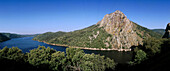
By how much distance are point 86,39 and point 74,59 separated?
460 feet

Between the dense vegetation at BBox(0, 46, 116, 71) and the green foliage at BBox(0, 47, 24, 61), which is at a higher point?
the green foliage at BBox(0, 47, 24, 61)

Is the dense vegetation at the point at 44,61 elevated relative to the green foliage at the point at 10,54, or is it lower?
lower

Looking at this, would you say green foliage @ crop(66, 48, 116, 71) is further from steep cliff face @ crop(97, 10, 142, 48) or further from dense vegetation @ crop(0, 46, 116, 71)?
steep cliff face @ crop(97, 10, 142, 48)

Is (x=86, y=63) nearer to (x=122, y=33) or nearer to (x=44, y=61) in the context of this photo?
(x=44, y=61)

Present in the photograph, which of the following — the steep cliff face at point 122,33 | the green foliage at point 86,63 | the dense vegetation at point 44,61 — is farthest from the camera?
the steep cliff face at point 122,33

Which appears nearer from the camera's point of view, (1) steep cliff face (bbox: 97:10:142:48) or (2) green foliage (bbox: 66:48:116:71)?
(2) green foliage (bbox: 66:48:116:71)

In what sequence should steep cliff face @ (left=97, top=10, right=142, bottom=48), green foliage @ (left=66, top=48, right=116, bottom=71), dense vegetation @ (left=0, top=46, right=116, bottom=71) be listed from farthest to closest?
steep cliff face @ (left=97, top=10, right=142, bottom=48), green foliage @ (left=66, top=48, right=116, bottom=71), dense vegetation @ (left=0, top=46, right=116, bottom=71)

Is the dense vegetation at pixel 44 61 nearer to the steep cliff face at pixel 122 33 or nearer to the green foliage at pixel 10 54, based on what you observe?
the green foliage at pixel 10 54

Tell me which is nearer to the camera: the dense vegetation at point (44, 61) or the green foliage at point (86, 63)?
the dense vegetation at point (44, 61)

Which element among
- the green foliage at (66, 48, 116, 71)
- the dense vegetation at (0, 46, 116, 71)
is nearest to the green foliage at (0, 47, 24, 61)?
the dense vegetation at (0, 46, 116, 71)

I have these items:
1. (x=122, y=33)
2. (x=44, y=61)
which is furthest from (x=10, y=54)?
(x=122, y=33)

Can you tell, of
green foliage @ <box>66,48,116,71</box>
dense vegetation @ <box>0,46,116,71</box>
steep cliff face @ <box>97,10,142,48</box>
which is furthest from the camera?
steep cliff face @ <box>97,10,142,48</box>

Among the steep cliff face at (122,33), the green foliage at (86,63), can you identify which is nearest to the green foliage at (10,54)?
the green foliage at (86,63)

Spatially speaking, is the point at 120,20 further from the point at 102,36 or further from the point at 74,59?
the point at 74,59
